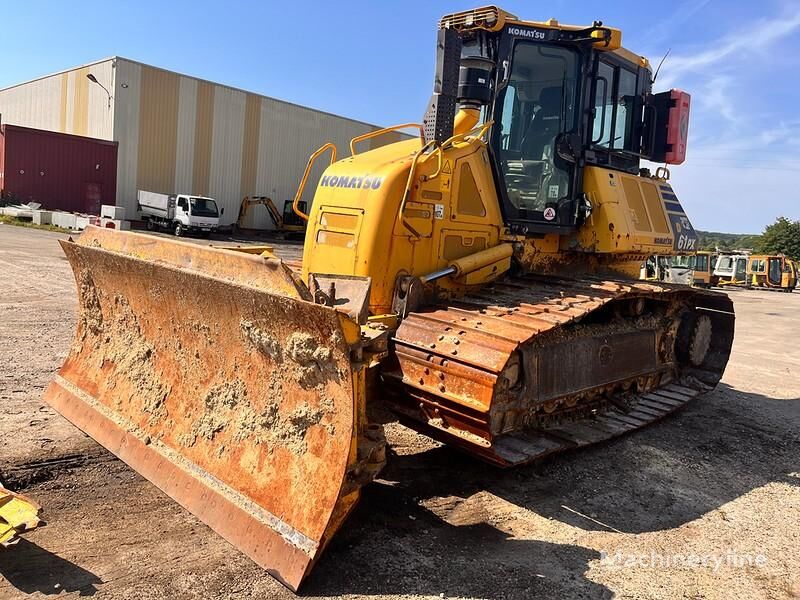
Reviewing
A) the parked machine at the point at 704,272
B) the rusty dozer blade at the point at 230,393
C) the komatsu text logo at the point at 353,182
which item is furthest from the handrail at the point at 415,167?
the parked machine at the point at 704,272

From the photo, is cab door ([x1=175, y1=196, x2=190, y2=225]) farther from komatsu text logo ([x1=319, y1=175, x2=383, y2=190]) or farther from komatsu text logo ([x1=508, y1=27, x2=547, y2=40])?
komatsu text logo ([x1=508, y1=27, x2=547, y2=40])

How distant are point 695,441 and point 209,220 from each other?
25.0 meters

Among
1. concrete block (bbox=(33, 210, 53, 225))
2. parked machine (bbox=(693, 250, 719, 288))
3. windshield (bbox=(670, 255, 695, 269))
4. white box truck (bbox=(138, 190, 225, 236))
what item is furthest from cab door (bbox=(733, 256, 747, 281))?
concrete block (bbox=(33, 210, 53, 225))

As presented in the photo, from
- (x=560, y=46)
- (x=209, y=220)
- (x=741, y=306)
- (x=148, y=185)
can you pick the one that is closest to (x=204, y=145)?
(x=148, y=185)

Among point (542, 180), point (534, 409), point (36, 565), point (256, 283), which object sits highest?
point (542, 180)

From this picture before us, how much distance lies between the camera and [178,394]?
168 inches

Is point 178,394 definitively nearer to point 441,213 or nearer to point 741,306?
point 441,213

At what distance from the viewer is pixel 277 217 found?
3403cm

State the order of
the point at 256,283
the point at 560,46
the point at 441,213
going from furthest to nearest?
the point at 560,46 → the point at 441,213 → the point at 256,283

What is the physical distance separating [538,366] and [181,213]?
2543 cm

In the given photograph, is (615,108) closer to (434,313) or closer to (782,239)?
(434,313)

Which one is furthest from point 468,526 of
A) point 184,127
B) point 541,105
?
point 184,127

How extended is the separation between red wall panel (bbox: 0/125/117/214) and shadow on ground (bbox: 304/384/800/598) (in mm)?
28193

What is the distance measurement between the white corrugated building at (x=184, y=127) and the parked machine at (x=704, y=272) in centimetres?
1733
